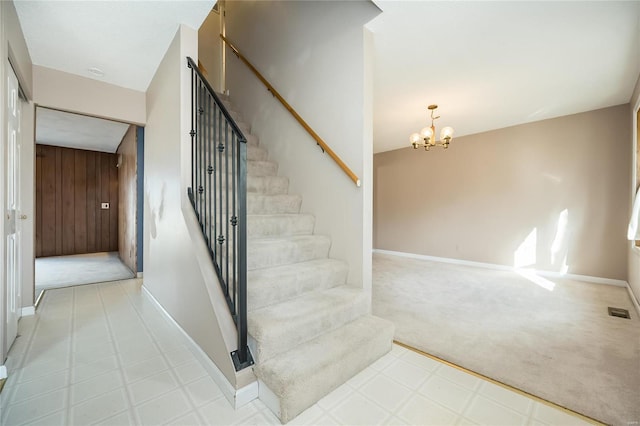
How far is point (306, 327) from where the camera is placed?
172 centimetres

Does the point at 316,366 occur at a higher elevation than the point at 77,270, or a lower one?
higher

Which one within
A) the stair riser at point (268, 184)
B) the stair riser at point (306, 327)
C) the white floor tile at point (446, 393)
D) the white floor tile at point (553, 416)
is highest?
the stair riser at point (268, 184)

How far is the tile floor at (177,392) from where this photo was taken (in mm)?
1362

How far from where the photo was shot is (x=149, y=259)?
10.1 feet

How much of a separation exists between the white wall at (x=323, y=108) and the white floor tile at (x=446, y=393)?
2.85 feet

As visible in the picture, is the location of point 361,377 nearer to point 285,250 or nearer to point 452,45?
point 285,250

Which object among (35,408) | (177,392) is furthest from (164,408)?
(35,408)

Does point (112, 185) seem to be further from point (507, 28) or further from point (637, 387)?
point (637, 387)

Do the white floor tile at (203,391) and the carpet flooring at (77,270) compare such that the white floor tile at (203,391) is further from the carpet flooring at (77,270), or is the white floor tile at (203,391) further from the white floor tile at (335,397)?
the carpet flooring at (77,270)

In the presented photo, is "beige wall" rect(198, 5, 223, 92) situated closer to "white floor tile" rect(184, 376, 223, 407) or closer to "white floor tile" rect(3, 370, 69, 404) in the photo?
"white floor tile" rect(3, 370, 69, 404)

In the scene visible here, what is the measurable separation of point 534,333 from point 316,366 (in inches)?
81.7

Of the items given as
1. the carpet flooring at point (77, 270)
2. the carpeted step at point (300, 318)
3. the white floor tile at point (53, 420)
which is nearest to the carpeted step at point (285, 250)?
the carpeted step at point (300, 318)

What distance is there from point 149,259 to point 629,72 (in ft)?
18.9

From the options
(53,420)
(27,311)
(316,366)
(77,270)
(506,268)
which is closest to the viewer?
(53,420)
